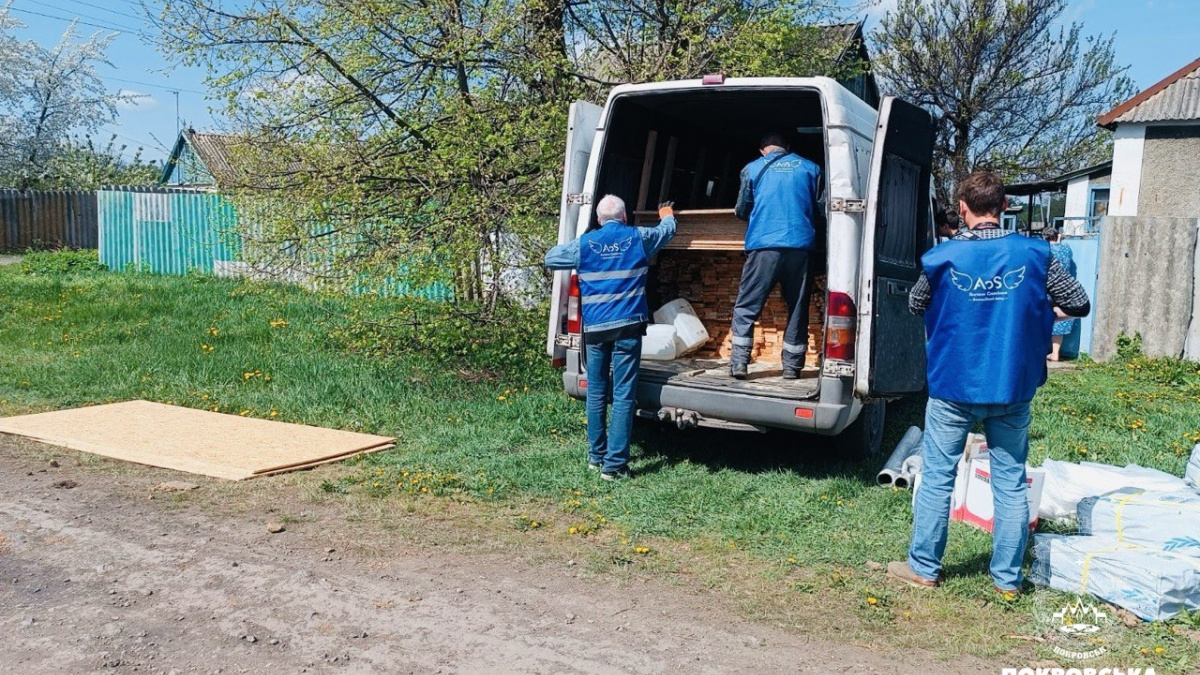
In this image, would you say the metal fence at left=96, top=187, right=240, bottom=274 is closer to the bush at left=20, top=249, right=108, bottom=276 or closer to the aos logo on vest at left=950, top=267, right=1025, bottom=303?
the bush at left=20, top=249, right=108, bottom=276

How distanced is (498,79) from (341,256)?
6.96 ft

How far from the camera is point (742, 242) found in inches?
284

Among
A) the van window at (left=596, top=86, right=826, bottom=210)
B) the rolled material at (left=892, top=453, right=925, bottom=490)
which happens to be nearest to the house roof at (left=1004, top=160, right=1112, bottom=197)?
the van window at (left=596, top=86, right=826, bottom=210)

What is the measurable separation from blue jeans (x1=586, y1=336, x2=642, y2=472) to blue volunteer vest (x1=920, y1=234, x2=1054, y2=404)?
2.32m

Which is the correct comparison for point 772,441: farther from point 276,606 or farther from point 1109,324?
point 1109,324

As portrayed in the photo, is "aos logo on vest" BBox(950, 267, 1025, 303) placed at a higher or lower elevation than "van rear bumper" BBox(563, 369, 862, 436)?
higher

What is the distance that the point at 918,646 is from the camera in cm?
396

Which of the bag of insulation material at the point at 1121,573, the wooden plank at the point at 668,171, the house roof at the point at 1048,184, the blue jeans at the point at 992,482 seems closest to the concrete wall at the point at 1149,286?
the wooden plank at the point at 668,171

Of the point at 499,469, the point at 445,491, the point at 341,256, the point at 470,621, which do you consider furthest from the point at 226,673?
the point at 341,256

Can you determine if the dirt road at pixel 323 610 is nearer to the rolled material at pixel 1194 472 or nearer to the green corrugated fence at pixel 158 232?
the rolled material at pixel 1194 472

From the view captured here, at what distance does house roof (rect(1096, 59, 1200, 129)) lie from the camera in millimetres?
18869

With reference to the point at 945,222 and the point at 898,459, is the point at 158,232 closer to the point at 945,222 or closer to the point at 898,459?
the point at 945,222

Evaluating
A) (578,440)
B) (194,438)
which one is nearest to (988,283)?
(578,440)

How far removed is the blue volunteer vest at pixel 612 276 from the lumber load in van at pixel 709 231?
3.46 feet
